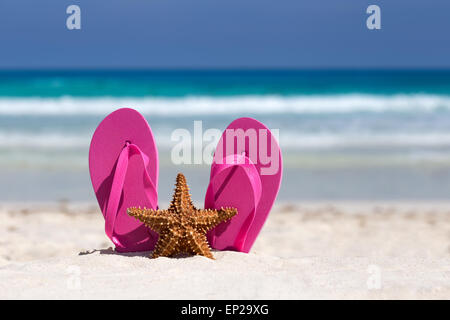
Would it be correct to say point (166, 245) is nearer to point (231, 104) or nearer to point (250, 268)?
point (250, 268)

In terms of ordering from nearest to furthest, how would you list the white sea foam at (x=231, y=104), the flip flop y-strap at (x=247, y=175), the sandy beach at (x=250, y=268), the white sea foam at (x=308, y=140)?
the sandy beach at (x=250, y=268) < the flip flop y-strap at (x=247, y=175) < the white sea foam at (x=308, y=140) < the white sea foam at (x=231, y=104)

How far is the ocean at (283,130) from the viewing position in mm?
6734

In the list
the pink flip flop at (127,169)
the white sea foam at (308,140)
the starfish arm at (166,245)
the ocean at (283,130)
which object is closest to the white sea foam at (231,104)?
the ocean at (283,130)

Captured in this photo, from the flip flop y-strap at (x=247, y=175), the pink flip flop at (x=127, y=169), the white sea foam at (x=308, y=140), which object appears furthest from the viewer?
the white sea foam at (x=308, y=140)

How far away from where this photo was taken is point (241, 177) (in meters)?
3.35

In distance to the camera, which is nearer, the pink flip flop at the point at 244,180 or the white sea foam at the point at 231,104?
the pink flip flop at the point at 244,180

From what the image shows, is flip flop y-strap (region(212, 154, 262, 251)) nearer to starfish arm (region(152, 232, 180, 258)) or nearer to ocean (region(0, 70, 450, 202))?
starfish arm (region(152, 232, 180, 258))

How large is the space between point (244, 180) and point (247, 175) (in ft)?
0.12

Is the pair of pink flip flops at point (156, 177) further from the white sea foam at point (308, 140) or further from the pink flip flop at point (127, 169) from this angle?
the white sea foam at point (308, 140)

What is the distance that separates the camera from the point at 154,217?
325 centimetres

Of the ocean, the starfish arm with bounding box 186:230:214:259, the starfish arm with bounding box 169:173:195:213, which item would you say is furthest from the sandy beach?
the ocean

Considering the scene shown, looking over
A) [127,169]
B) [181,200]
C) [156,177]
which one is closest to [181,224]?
[181,200]
